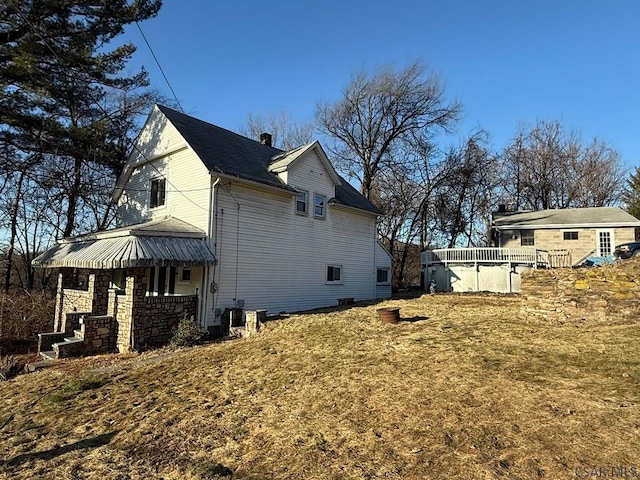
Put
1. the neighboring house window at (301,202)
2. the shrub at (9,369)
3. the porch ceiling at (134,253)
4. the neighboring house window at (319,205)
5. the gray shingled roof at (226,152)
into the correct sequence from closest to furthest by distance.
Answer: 1. the shrub at (9,369)
2. the porch ceiling at (134,253)
3. the gray shingled roof at (226,152)
4. the neighboring house window at (301,202)
5. the neighboring house window at (319,205)

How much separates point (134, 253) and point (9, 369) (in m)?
3.87

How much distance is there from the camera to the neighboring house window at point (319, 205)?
55.1 feet

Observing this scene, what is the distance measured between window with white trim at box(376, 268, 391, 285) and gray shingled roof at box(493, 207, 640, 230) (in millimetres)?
9871

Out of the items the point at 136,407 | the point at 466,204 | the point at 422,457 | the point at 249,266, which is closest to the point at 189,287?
the point at 249,266

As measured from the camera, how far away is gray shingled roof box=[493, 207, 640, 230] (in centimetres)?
2275

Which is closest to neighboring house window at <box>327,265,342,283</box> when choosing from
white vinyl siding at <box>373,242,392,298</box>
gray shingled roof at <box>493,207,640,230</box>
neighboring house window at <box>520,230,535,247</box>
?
white vinyl siding at <box>373,242,392,298</box>

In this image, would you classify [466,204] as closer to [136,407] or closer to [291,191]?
[291,191]

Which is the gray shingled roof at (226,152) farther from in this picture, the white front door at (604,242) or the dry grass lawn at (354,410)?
the white front door at (604,242)

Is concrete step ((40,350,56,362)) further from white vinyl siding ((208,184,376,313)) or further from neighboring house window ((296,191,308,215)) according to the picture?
neighboring house window ((296,191,308,215))

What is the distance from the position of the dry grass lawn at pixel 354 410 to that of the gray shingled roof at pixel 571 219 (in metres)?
18.1

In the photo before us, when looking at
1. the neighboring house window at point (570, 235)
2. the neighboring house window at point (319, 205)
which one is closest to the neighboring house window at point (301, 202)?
the neighboring house window at point (319, 205)

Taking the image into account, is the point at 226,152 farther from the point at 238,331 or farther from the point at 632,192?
the point at 632,192

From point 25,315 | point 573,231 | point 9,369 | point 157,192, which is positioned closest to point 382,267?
point 157,192

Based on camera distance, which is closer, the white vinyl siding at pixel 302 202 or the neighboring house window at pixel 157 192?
the neighboring house window at pixel 157 192
